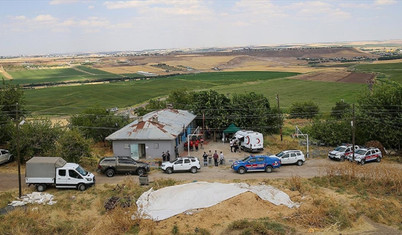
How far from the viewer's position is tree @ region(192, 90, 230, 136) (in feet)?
129

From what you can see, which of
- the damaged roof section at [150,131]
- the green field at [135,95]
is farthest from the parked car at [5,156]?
the green field at [135,95]

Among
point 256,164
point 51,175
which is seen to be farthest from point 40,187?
point 256,164

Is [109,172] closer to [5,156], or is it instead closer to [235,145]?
[5,156]

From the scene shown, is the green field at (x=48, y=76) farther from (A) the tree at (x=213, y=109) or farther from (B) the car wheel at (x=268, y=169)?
(B) the car wheel at (x=268, y=169)

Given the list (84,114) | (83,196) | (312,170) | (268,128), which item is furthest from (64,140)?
(268,128)

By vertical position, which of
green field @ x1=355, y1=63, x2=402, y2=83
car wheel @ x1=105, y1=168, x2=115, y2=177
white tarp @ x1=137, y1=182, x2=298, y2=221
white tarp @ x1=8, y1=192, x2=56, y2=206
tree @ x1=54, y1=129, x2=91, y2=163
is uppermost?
green field @ x1=355, y1=63, x2=402, y2=83

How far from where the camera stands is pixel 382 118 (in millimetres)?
33656

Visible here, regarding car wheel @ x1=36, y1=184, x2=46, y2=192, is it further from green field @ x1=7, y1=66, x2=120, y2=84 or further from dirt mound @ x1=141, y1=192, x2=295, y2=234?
green field @ x1=7, y1=66, x2=120, y2=84

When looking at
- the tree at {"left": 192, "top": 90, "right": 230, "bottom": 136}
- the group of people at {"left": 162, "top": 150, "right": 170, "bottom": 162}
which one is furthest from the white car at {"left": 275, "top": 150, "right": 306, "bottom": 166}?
the tree at {"left": 192, "top": 90, "right": 230, "bottom": 136}

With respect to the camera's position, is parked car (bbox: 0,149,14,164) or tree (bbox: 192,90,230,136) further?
tree (bbox: 192,90,230,136)

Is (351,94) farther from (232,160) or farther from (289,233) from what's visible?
(289,233)

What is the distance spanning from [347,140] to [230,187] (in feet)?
65.7

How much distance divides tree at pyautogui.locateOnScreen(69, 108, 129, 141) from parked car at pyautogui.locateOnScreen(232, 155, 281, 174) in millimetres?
15773

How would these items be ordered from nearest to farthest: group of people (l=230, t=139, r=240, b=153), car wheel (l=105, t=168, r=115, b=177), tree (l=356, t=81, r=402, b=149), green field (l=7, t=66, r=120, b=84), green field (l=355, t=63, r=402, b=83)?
1. car wheel (l=105, t=168, r=115, b=177)
2. tree (l=356, t=81, r=402, b=149)
3. group of people (l=230, t=139, r=240, b=153)
4. green field (l=355, t=63, r=402, b=83)
5. green field (l=7, t=66, r=120, b=84)
